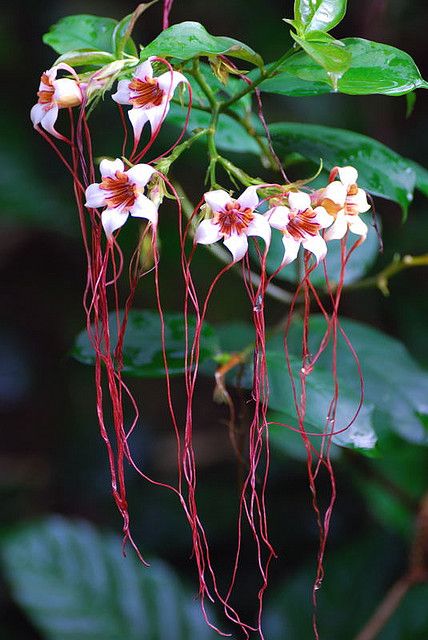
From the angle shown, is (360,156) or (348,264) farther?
(348,264)

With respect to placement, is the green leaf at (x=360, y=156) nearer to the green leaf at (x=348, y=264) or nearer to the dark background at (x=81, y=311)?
the green leaf at (x=348, y=264)

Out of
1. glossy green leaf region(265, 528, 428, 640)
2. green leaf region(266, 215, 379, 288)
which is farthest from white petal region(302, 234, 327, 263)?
glossy green leaf region(265, 528, 428, 640)

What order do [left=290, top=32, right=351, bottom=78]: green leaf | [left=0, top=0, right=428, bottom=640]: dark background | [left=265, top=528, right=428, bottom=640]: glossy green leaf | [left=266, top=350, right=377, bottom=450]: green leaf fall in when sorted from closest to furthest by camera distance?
[left=290, top=32, right=351, bottom=78]: green leaf, [left=266, top=350, right=377, bottom=450]: green leaf, [left=265, top=528, right=428, bottom=640]: glossy green leaf, [left=0, top=0, right=428, bottom=640]: dark background

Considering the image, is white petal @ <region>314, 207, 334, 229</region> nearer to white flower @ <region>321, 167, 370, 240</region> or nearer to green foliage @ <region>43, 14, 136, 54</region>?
white flower @ <region>321, 167, 370, 240</region>

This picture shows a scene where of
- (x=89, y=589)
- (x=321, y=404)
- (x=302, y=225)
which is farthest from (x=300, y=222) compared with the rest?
(x=89, y=589)

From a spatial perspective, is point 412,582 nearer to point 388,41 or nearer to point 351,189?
point 351,189

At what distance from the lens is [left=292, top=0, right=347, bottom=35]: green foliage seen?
571 millimetres

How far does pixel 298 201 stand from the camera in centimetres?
54

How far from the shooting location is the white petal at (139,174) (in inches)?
21.0

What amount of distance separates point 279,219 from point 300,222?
18 millimetres

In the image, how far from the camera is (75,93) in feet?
1.84

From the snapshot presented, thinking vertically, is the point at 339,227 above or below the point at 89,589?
above

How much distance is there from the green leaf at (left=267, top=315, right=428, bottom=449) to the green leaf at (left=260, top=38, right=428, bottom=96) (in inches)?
13.2

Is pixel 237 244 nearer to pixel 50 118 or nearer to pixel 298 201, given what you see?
pixel 298 201
